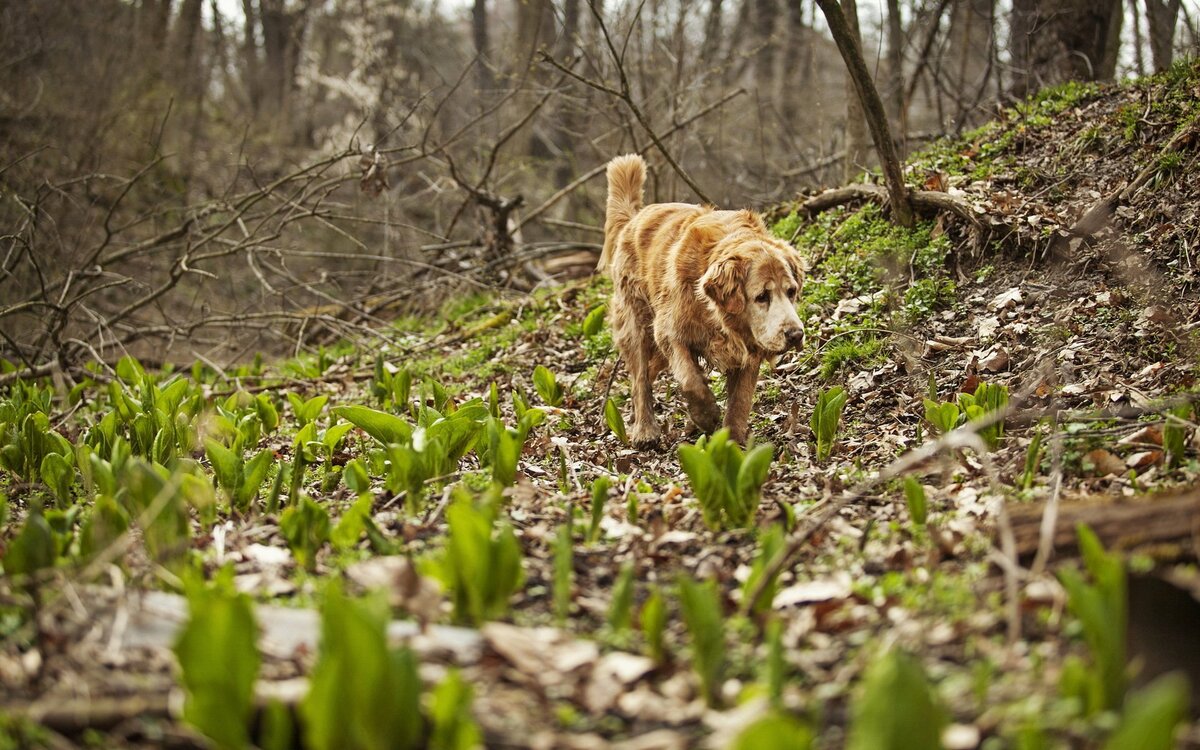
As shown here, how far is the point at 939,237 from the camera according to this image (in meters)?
6.54

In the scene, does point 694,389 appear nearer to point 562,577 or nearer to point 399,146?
point 562,577

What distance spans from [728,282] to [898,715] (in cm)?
329

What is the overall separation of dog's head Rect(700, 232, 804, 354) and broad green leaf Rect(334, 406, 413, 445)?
1.72 m

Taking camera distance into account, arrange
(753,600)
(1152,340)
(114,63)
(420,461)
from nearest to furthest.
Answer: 1. (753,600)
2. (420,461)
3. (1152,340)
4. (114,63)

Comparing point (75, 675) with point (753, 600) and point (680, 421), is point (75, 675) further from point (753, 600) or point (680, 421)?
point (680, 421)

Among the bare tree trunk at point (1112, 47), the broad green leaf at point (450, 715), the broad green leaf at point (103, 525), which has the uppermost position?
the bare tree trunk at point (1112, 47)

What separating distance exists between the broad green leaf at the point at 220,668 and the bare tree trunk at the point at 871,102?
4.89 metres

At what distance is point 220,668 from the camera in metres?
1.97

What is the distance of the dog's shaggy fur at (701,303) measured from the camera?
4844mm

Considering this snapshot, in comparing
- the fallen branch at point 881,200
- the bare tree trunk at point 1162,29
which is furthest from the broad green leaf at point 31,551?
the bare tree trunk at point 1162,29

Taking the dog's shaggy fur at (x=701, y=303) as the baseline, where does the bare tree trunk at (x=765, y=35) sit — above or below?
above

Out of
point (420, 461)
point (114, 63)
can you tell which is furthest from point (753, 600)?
point (114, 63)

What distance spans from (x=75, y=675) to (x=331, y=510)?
1.95m

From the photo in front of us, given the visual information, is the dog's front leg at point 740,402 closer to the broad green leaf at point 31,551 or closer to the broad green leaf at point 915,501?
the broad green leaf at point 915,501
